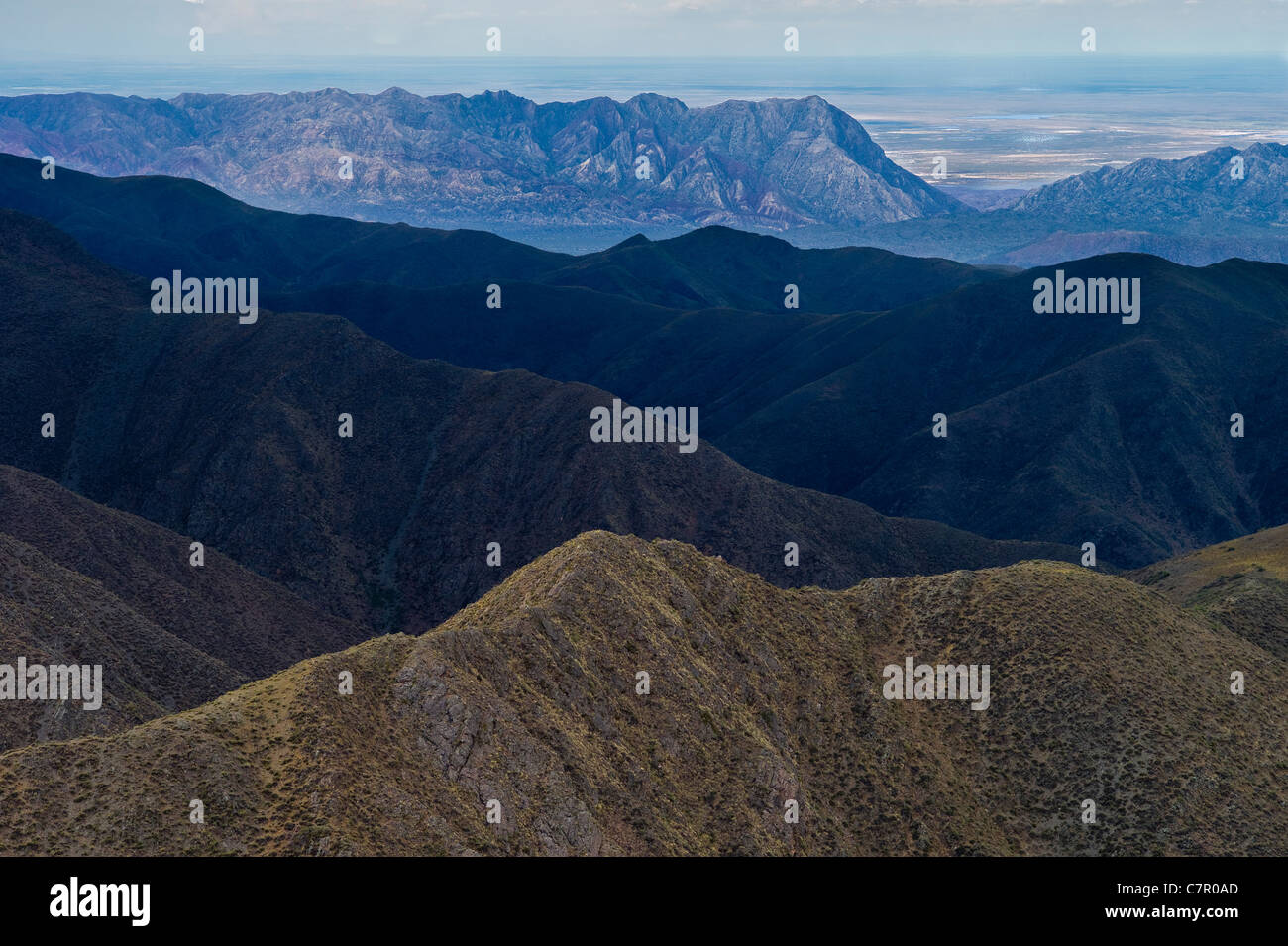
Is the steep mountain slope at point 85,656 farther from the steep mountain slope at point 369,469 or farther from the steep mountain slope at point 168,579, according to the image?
the steep mountain slope at point 369,469

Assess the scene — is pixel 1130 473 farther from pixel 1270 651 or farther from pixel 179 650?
pixel 179 650

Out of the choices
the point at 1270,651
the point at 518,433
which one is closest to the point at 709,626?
the point at 1270,651

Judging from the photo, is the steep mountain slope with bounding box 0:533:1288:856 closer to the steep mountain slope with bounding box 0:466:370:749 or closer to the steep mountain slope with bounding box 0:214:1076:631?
the steep mountain slope with bounding box 0:466:370:749

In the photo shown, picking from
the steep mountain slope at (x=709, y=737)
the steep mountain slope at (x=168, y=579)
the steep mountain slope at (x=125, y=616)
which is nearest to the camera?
the steep mountain slope at (x=709, y=737)

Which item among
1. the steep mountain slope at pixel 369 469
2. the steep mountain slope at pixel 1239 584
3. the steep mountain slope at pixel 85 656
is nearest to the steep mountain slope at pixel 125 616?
the steep mountain slope at pixel 85 656

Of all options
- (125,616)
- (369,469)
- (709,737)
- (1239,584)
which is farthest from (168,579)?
(1239,584)

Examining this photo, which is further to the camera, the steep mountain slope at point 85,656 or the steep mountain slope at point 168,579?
the steep mountain slope at point 168,579

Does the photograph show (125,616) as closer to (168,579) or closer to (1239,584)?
(168,579)
